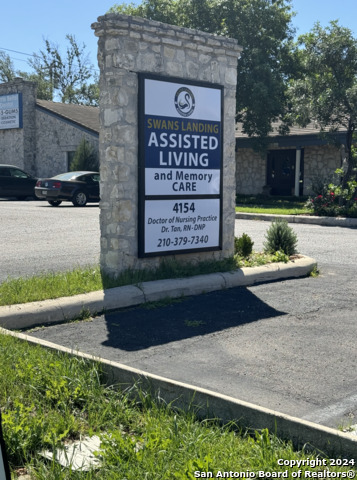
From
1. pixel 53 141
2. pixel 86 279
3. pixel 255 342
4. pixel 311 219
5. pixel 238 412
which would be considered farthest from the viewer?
pixel 53 141

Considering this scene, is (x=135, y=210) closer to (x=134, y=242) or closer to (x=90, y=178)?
(x=134, y=242)

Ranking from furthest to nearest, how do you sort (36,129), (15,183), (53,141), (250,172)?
1. (36,129)
2. (53,141)
3. (250,172)
4. (15,183)

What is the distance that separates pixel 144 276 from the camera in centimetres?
793

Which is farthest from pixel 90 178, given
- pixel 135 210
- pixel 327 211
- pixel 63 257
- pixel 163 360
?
pixel 163 360

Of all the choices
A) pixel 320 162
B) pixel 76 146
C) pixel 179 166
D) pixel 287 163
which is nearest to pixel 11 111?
pixel 76 146

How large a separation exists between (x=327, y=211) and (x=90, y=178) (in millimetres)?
9647

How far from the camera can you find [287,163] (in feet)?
96.8

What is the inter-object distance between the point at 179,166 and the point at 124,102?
1.23 m

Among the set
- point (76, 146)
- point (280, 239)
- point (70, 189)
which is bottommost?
point (280, 239)

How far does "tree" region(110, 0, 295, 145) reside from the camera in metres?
26.5

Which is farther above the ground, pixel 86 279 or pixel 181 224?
pixel 181 224

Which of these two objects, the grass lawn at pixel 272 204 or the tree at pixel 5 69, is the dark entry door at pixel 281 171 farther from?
the tree at pixel 5 69

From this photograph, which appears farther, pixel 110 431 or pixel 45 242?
pixel 45 242

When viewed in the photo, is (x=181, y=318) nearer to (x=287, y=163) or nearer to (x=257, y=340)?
(x=257, y=340)
